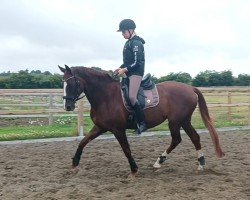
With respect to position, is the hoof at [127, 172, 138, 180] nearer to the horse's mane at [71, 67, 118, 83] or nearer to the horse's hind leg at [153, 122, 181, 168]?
the horse's hind leg at [153, 122, 181, 168]

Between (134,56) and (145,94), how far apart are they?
71cm

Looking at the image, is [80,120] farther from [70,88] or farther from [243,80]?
[243,80]

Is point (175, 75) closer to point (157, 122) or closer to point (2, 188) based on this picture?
point (157, 122)

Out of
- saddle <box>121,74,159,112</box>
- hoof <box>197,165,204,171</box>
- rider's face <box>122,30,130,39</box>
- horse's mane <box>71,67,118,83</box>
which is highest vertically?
rider's face <box>122,30,130,39</box>

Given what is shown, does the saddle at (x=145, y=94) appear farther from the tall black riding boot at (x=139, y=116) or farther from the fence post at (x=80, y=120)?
the fence post at (x=80, y=120)

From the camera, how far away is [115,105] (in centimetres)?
695

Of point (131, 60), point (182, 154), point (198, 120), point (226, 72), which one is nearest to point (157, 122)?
point (131, 60)

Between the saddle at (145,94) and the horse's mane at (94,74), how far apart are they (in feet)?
0.91

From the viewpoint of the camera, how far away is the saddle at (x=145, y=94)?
6.96m

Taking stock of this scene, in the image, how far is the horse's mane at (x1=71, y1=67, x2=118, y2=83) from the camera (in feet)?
23.0

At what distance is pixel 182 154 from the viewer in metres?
8.95

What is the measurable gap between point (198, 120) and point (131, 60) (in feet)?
36.6

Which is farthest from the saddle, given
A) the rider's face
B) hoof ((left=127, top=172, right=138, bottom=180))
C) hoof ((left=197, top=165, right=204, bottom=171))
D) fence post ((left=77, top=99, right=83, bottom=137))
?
fence post ((left=77, top=99, right=83, bottom=137))

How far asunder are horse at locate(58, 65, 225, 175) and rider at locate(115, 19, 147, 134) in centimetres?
20
